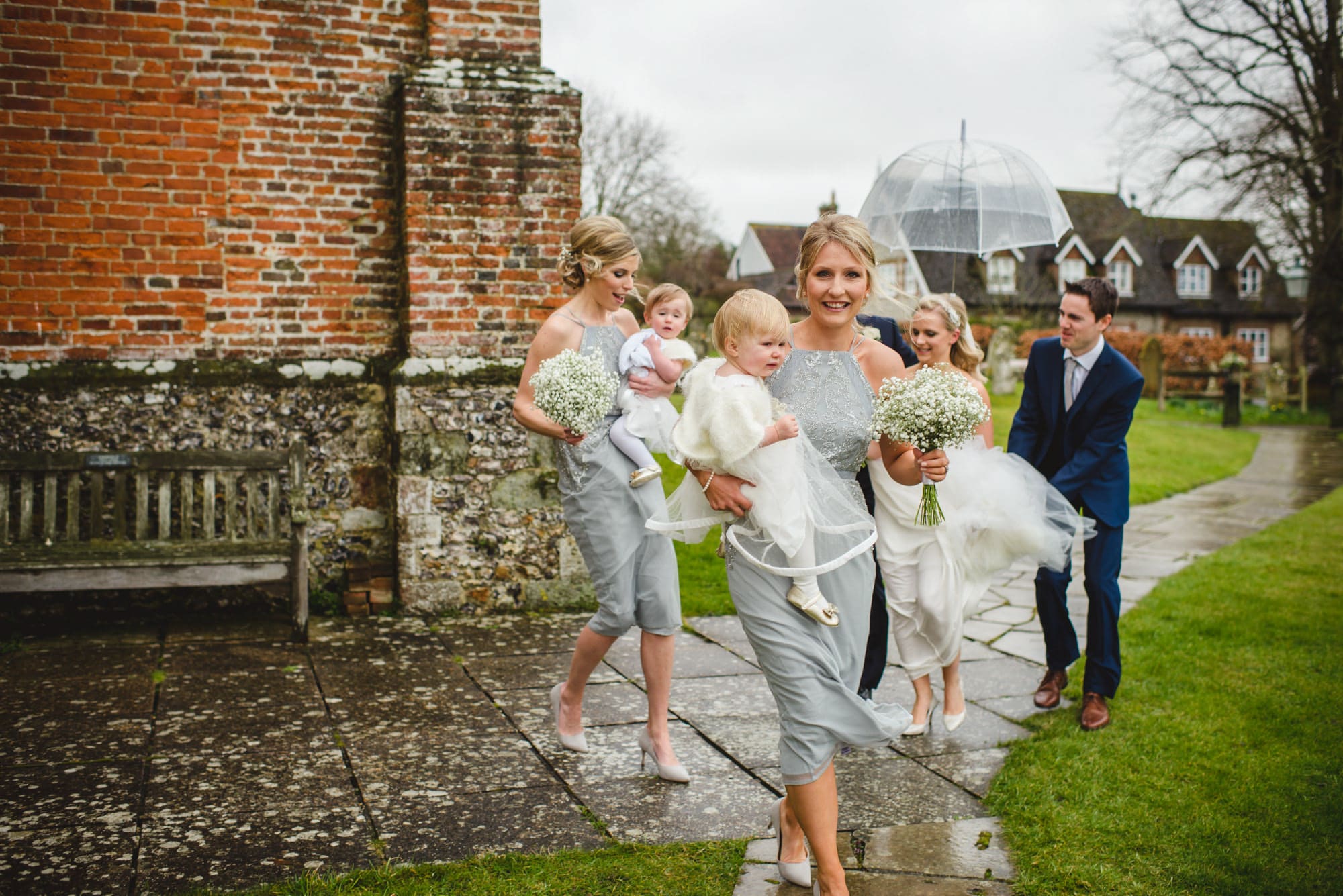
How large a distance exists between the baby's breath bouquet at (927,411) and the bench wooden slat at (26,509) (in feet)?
17.1

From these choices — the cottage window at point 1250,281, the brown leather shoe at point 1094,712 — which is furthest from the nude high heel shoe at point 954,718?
the cottage window at point 1250,281

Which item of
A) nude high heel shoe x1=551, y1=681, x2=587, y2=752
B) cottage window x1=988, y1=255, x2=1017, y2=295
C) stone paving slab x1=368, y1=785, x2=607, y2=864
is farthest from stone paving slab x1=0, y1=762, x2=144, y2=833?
cottage window x1=988, y1=255, x2=1017, y2=295

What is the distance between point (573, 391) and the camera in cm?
394

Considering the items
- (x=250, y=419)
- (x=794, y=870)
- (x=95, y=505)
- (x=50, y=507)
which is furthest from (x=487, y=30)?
(x=794, y=870)

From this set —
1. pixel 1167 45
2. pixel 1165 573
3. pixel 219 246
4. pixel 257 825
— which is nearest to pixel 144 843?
pixel 257 825

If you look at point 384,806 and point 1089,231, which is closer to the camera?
point 384,806

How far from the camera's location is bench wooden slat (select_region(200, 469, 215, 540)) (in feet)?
20.7

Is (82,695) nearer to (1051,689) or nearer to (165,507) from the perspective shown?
(165,507)

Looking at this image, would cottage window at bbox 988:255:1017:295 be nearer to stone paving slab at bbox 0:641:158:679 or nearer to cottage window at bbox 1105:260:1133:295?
cottage window at bbox 1105:260:1133:295

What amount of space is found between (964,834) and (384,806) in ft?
6.99

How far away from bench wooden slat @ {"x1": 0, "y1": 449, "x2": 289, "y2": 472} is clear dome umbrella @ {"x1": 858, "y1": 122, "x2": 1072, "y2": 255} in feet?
12.9

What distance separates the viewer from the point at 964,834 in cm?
372

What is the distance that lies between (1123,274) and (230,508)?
4557 cm

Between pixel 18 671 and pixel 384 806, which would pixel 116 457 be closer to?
pixel 18 671
